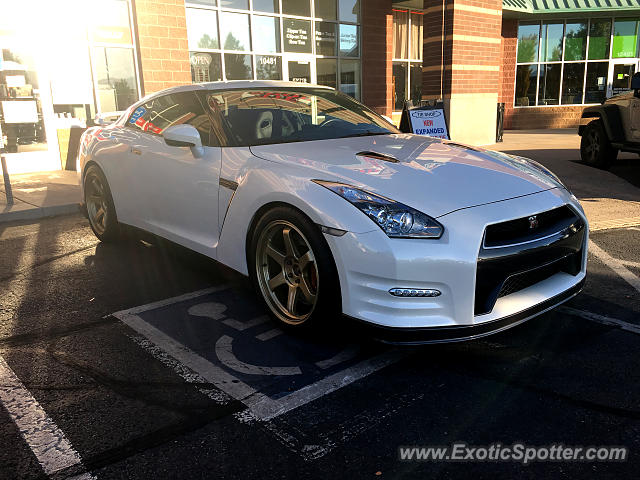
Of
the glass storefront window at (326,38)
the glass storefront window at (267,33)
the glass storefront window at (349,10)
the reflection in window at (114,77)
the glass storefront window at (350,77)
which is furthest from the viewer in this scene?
the glass storefront window at (350,77)

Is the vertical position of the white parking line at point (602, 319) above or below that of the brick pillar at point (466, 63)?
below

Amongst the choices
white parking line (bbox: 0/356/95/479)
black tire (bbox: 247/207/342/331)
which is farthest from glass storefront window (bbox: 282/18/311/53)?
white parking line (bbox: 0/356/95/479)

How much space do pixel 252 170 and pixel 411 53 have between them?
16.1 metres

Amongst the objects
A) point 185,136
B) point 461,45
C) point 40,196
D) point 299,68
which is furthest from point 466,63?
point 185,136

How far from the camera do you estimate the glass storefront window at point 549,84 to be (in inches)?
837

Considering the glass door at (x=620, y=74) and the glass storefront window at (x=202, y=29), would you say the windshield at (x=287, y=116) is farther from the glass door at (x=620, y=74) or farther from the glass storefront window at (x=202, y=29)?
the glass door at (x=620, y=74)

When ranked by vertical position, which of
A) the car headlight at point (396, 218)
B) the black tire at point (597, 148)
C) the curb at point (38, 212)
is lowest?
the curb at point (38, 212)

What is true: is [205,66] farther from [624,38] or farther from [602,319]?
[624,38]

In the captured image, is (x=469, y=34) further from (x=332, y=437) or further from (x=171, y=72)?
(x=332, y=437)

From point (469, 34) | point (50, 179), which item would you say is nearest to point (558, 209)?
point (50, 179)

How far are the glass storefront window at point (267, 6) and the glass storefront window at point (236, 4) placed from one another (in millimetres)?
266

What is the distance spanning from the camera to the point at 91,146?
5531mm

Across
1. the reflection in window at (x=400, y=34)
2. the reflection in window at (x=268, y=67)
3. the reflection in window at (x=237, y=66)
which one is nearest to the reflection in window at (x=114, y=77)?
the reflection in window at (x=237, y=66)

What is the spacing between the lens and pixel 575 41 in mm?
21000
